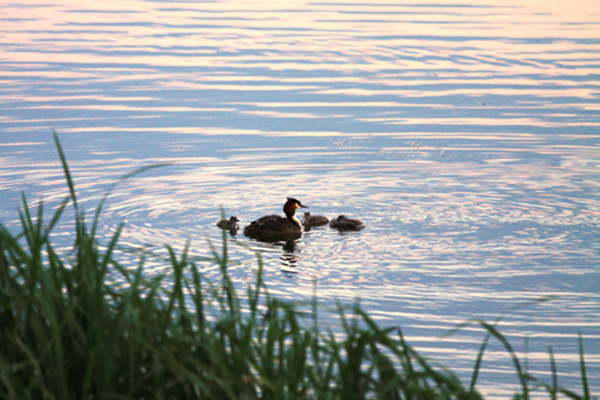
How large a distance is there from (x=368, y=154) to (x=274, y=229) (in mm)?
3968

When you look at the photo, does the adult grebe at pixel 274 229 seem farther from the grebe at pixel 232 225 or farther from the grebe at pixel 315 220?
the grebe at pixel 315 220

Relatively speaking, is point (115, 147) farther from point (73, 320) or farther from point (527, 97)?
point (73, 320)

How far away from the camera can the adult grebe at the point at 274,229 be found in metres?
10.6

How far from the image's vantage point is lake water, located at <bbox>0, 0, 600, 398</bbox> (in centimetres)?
831

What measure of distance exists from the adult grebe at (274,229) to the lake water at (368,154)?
0.19 meters

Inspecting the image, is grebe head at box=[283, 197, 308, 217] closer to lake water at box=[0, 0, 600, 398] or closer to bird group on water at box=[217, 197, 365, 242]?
bird group on water at box=[217, 197, 365, 242]

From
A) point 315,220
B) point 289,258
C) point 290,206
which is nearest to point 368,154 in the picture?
point 315,220

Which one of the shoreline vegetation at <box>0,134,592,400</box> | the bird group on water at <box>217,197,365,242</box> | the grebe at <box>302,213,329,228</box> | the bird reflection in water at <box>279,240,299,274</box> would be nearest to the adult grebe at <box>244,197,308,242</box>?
the bird group on water at <box>217,197,365,242</box>

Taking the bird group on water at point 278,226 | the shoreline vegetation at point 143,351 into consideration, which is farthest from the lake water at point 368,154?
the shoreline vegetation at point 143,351

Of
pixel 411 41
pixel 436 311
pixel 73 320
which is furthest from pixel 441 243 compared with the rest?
pixel 411 41

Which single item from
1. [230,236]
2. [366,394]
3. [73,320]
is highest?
[73,320]

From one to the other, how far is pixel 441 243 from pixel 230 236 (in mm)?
2296

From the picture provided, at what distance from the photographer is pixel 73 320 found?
3828mm

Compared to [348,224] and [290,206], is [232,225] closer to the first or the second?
[290,206]
